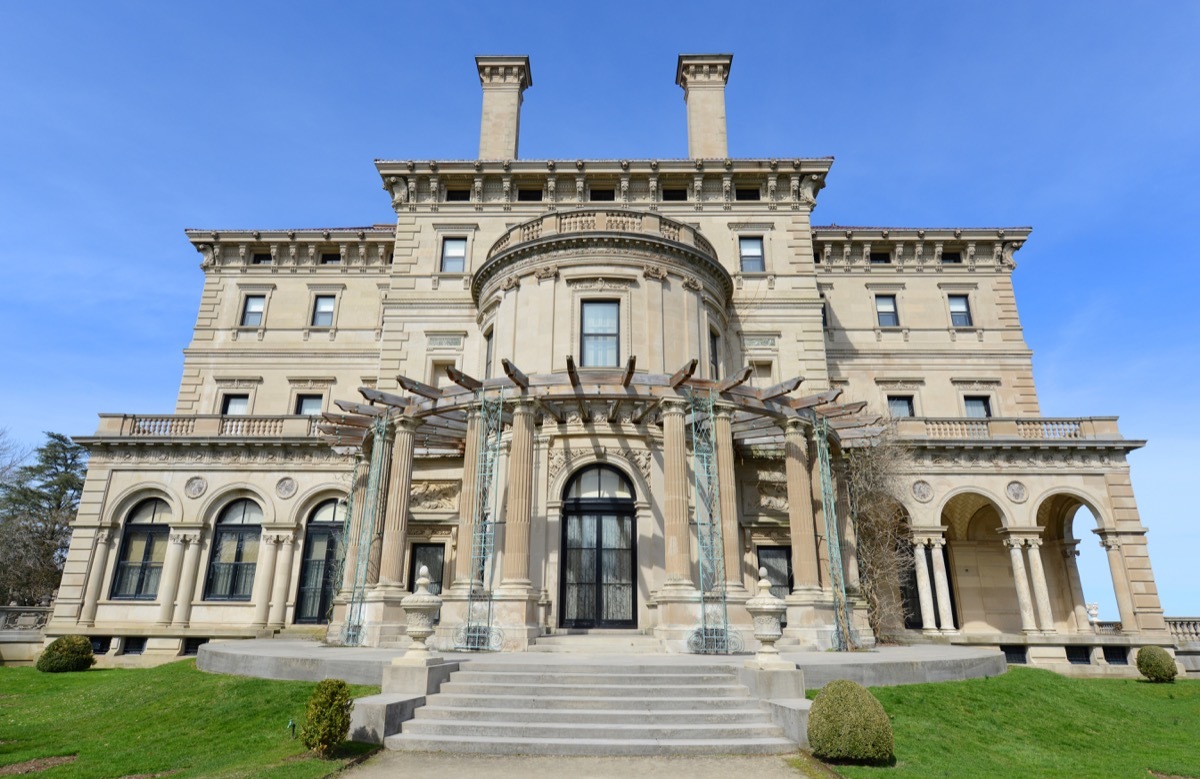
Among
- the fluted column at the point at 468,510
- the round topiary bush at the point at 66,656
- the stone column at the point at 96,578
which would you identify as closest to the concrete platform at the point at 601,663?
the fluted column at the point at 468,510

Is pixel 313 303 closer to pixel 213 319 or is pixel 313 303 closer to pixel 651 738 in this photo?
pixel 213 319

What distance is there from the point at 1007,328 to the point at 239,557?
1402 inches

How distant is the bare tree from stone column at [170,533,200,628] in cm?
2538

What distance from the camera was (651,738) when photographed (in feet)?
31.9

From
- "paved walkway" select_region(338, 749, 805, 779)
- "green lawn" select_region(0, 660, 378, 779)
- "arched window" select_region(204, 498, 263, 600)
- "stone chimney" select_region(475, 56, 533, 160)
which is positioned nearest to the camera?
"paved walkway" select_region(338, 749, 805, 779)

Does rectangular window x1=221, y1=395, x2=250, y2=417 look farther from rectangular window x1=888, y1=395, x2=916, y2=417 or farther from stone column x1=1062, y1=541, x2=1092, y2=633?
stone column x1=1062, y1=541, x2=1092, y2=633

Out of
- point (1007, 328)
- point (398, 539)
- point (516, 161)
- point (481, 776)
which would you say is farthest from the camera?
point (1007, 328)

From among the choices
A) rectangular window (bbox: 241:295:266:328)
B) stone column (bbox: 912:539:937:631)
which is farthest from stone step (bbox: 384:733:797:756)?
rectangular window (bbox: 241:295:266:328)

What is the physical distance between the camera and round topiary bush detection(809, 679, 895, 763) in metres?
8.88

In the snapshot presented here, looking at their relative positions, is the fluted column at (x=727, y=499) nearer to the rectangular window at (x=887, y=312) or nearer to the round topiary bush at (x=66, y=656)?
the rectangular window at (x=887, y=312)

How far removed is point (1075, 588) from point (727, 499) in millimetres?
20152

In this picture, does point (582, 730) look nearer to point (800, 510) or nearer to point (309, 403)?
point (800, 510)

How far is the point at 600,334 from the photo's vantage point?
2206 centimetres

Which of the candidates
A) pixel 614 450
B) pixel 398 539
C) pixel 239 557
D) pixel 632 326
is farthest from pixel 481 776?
pixel 239 557
